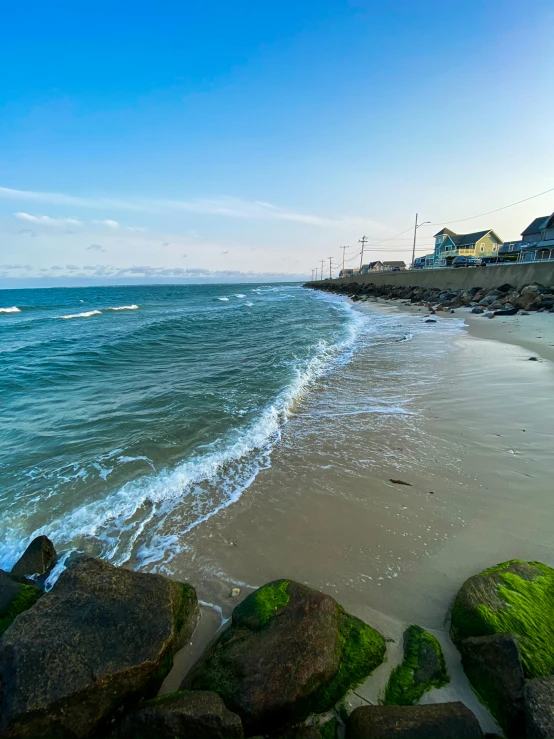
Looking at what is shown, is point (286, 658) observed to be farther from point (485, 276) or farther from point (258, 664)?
point (485, 276)

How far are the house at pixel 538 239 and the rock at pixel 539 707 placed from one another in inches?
1783

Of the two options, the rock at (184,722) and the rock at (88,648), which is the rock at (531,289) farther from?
the rock at (184,722)

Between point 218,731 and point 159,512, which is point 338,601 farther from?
point 159,512

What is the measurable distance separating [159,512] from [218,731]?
10.5 feet

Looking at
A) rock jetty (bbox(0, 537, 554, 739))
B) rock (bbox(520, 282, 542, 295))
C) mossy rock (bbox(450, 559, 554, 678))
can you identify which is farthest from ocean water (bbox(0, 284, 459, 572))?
rock (bbox(520, 282, 542, 295))

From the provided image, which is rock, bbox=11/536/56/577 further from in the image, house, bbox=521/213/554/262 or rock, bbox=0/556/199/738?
house, bbox=521/213/554/262

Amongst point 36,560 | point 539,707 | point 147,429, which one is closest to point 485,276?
point 147,429

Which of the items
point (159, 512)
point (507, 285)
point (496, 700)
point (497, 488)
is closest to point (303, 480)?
point (159, 512)

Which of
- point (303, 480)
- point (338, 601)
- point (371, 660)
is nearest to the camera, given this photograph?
point (371, 660)

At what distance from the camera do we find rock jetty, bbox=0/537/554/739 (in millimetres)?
1960

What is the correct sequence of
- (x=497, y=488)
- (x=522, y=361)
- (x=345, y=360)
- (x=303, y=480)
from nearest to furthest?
(x=497, y=488)
(x=303, y=480)
(x=522, y=361)
(x=345, y=360)

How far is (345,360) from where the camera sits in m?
13.1

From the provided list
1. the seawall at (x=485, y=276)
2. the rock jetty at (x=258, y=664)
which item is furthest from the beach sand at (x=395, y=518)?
the seawall at (x=485, y=276)

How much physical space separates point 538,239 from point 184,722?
62.4m
